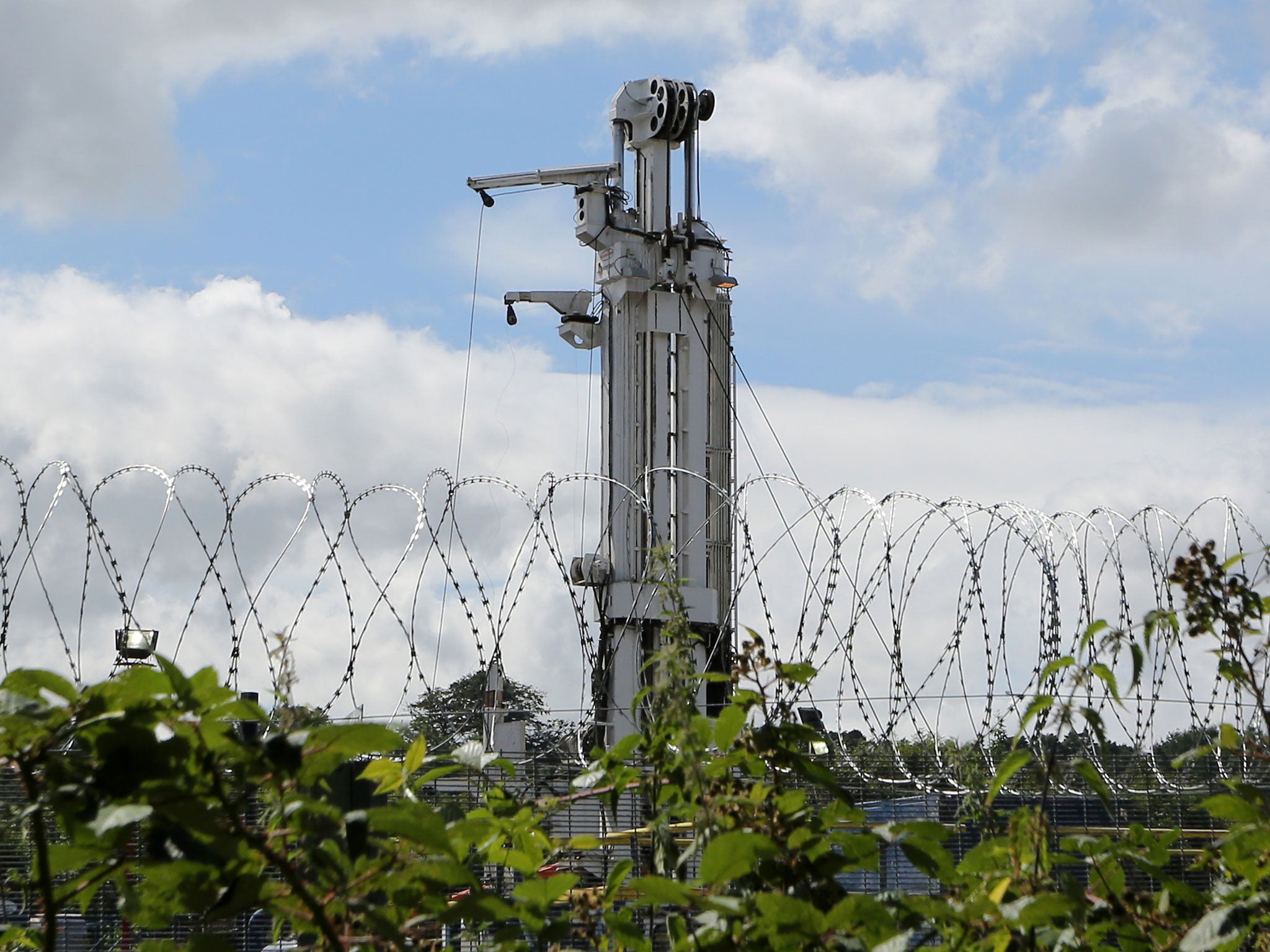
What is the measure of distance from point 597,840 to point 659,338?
65.2 feet

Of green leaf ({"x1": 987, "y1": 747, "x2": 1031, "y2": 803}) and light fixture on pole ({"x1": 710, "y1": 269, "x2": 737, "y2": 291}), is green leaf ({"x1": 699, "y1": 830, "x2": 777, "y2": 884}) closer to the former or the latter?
green leaf ({"x1": 987, "y1": 747, "x2": 1031, "y2": 803})

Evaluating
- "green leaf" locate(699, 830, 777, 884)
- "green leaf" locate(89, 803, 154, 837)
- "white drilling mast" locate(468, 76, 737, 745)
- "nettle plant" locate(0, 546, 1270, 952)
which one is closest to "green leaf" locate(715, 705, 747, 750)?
"nettle plant" locate(0, 546, 1270, 952)

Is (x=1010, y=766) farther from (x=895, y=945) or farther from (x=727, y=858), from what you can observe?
(x=727, y=858)

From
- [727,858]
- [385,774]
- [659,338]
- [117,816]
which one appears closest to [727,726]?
[727,858]

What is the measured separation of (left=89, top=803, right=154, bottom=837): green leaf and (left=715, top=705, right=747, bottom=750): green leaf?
88cm

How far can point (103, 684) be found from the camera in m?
1.48

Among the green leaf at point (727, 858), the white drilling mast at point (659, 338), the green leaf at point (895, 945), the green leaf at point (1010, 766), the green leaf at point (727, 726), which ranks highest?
the white drilling mast at point (659, 338)

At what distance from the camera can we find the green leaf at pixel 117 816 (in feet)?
4.45

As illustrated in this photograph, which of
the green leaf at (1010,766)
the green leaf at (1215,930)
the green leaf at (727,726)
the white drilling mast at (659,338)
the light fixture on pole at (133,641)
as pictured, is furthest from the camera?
the white drilling mast at (659,338)

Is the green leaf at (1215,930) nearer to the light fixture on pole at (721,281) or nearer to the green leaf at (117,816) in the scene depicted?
the green leaf at (117,816)

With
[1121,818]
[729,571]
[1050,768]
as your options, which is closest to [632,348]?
[729,571]

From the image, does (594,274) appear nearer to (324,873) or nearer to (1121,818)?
(1121,818)

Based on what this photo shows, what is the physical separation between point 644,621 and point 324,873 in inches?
743

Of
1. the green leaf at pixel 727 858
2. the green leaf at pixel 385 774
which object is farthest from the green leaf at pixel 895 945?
the green leaf at pixel 385 774
